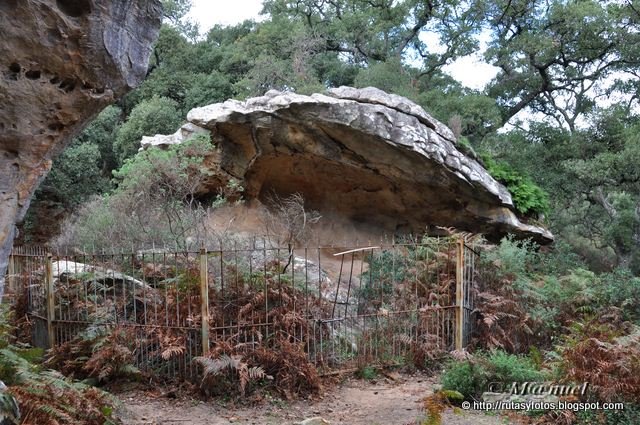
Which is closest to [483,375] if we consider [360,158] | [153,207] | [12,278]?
[12,278]

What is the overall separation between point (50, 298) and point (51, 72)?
14.1 feet

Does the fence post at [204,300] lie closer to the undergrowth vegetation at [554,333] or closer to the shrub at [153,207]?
the undergrowth vegetation at [554,333]

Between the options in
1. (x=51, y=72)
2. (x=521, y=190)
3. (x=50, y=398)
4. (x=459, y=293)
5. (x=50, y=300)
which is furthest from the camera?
(x=521, y=190)

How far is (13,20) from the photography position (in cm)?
359

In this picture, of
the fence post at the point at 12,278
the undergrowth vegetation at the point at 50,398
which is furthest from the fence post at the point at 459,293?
the fence post at the point at 12,278

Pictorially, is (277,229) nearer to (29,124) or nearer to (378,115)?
(378,115)

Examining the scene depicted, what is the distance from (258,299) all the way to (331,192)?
8348 millimetres

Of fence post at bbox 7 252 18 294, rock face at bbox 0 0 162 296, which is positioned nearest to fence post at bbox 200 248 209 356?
rock face at bbox 0 0 162 296

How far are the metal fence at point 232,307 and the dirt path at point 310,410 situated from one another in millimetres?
457

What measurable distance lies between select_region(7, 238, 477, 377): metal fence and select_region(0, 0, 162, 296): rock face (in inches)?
102

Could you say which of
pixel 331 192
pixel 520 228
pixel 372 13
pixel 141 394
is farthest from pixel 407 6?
pixel 141 394

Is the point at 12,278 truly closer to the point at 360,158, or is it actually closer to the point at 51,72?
the point at 51,72

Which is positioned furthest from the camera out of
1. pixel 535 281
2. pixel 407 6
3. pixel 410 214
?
pixel 407 6

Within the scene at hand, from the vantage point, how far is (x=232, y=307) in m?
6.70
